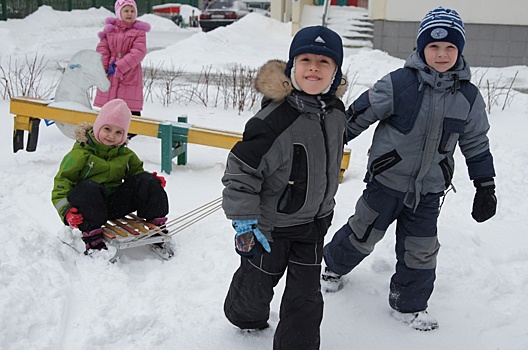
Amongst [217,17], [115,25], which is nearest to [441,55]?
[115,25]

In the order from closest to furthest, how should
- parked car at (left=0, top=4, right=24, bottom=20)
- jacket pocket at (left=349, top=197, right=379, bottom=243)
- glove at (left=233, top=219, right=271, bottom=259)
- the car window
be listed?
glove at (left=233, top=219, right=271, bottom=259) < jacket pocket at (left=349, top=197, right=379, bottom=243) < parked car at (left=0, top=4, right=24, bottom=20) < the car window

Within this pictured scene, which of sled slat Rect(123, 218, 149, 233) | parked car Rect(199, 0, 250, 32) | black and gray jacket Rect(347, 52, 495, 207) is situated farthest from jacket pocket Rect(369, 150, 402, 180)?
parked car Rect(199, 0, 250, 32)

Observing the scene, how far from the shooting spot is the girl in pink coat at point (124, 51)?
6051mm

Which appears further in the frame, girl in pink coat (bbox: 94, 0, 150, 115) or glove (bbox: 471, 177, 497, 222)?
girl in pink coat (bbox: 94, 0, 150, 115)

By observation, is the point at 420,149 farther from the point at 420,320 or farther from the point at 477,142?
the point at 420,320

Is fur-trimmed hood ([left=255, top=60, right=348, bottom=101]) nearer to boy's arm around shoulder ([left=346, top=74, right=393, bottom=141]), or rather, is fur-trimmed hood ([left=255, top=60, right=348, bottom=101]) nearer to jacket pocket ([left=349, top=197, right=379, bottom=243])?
boy's arm around shoulder ([left=346, top=74, right=393, bottom=141])

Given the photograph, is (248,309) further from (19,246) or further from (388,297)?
(19,246)

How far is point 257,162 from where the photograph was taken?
2.29 meters

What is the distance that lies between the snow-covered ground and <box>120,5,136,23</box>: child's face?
172 centimetres

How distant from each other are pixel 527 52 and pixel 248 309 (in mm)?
13209

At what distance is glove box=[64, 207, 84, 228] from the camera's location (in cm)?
330

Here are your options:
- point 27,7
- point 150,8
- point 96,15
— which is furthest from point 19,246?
point 150,8

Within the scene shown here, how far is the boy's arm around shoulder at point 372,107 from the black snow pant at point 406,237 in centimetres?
34

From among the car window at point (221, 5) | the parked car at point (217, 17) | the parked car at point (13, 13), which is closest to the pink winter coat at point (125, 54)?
the parked car at point (13, 13)
